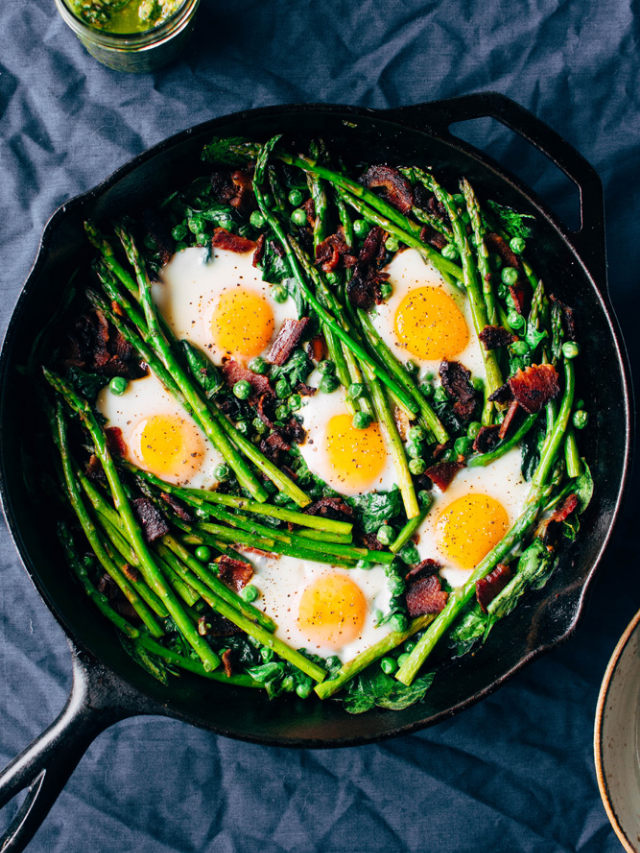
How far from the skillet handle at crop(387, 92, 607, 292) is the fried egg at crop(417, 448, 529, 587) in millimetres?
1370

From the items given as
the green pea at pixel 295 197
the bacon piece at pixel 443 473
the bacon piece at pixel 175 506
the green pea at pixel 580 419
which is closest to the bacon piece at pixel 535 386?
the green pea at pixel 580 419

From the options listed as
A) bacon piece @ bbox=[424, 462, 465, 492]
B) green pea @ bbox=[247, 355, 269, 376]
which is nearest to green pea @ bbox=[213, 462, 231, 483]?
green pea @ bbox=[247, 355, 269, 376]

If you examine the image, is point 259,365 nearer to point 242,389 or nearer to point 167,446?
point 242,389

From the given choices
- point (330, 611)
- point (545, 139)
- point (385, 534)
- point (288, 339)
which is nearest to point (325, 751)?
point (330, 611)

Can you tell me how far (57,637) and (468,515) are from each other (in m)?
2.95

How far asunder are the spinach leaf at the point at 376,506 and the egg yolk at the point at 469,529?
0.33 metres

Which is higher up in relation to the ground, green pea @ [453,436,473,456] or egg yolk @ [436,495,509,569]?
green pea @ [453,436,473,456]

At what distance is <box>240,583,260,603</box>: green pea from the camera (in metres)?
4.39

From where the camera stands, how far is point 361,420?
4.35m

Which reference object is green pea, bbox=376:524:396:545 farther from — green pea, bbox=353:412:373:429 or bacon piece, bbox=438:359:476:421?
bacon piece, bbox=438:359:476:421

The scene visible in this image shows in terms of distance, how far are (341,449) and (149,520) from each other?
1321 mm

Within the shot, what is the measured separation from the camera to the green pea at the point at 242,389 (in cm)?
440

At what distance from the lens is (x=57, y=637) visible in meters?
4.68

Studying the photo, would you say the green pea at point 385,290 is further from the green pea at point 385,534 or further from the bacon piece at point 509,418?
the green pea at point 385,534
